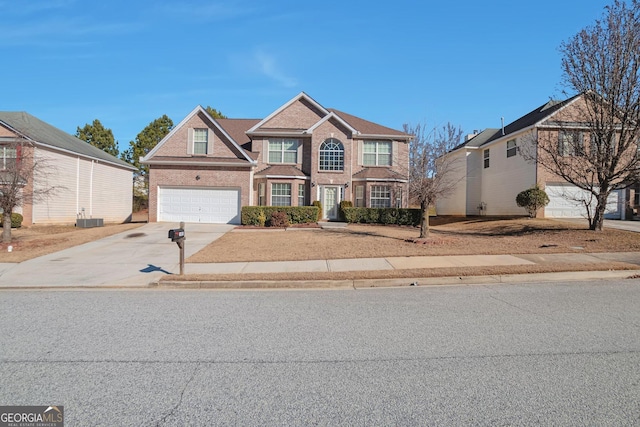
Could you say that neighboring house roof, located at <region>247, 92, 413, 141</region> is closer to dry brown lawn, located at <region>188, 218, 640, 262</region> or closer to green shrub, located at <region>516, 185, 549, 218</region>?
green shrub, located at <region>516, 185, 549, 218</region>

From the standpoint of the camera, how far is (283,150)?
2586 cm

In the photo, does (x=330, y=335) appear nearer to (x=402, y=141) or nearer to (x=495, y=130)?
(x=402, y=141)

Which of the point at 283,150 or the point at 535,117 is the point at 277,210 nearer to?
the point at 283,150

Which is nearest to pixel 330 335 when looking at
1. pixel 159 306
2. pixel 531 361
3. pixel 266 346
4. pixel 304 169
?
pixel 266 346

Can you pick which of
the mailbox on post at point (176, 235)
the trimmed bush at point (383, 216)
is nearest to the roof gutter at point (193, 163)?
the trimmed bush at point (383, 216)

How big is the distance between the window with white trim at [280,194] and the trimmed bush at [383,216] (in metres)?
3.93

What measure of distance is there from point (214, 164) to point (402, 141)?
12820 mm

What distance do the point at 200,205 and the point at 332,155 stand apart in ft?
29.9

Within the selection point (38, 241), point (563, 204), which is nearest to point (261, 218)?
point (38, 241)

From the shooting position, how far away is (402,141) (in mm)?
26547

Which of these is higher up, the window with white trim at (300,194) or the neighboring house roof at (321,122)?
the neighboring house roof at (321,122)

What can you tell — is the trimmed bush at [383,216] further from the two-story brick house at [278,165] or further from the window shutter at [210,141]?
the window shutter at [210,141]

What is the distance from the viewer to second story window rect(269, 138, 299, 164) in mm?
25844

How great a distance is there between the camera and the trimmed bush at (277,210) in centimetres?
2227
